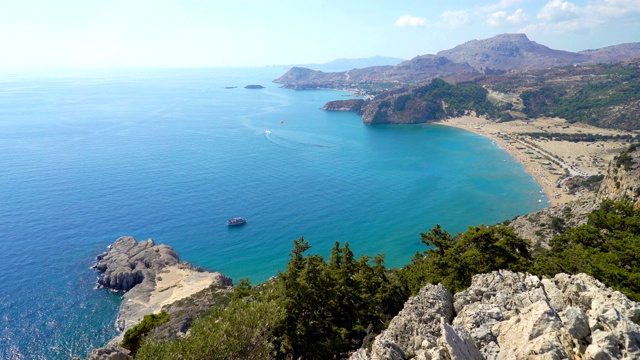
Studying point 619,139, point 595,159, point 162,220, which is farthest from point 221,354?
point 619,139

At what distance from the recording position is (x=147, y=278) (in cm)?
5400

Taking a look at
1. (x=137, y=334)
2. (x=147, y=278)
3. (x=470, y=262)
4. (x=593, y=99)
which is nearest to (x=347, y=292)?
(x=470, y=262)

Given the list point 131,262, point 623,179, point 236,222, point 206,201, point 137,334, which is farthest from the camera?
point 206,201

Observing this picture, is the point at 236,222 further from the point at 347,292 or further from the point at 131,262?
the point at 347,292

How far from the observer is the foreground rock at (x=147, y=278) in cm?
4828

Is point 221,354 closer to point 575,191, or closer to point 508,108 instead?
point 575,191

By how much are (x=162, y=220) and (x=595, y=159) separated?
373 ft

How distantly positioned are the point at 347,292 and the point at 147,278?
40.8 meters

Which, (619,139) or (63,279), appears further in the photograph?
(619,139)

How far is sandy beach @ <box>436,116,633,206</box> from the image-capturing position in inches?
3548

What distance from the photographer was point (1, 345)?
136 ft

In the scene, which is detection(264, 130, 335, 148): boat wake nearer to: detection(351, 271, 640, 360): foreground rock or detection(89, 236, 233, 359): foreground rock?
detection(89, 236, 233, 359): foreground rock

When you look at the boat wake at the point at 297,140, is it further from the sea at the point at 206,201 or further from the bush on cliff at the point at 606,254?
the bush on cliff at the point at 606,254

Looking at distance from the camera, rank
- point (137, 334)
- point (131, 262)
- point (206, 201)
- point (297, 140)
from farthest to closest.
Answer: point (297, 140) < point (206, 201) < point (131, 262) < point (137, 334)
